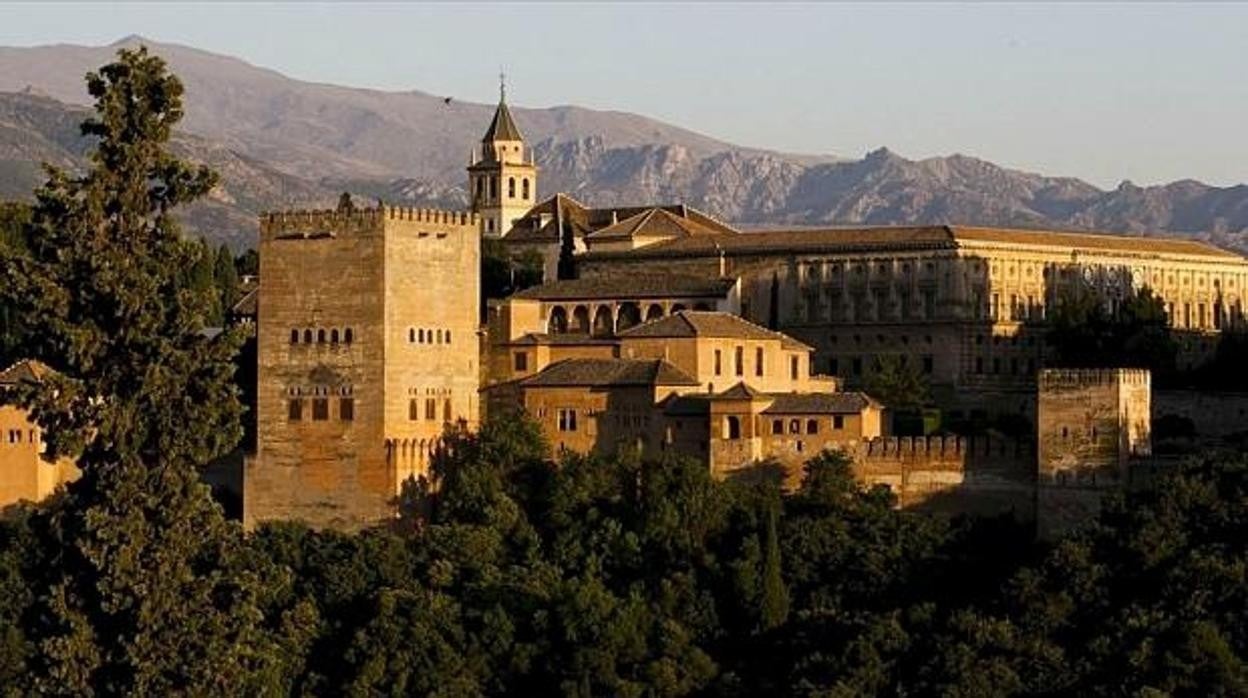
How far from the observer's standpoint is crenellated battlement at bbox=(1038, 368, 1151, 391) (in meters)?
55.3

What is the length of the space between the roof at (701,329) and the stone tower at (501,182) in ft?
144

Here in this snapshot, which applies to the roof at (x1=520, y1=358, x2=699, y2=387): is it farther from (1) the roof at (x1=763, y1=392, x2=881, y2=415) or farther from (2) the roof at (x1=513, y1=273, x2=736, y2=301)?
(2) the roof at (x1=513, y1=273, x2=736, y2=301)

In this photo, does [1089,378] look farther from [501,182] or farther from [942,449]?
[501,182]

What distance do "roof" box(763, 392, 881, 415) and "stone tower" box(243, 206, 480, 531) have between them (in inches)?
260

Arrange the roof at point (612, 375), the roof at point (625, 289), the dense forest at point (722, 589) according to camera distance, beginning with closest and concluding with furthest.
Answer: the dense forest at point (722, 589) < the roof at point (612, 375) < the roof at point (625, 289)

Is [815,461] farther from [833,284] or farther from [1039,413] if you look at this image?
[833,284]

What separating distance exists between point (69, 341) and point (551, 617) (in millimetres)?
28663

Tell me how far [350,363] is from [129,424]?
107 feet

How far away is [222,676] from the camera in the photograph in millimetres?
27000

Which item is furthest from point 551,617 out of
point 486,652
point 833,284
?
point 833,284

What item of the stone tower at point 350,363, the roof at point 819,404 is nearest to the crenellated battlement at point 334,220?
the stone tower at point 350,363

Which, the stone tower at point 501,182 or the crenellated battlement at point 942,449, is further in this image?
the stone tower at point 501,182

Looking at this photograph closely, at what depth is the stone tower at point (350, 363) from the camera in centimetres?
5931

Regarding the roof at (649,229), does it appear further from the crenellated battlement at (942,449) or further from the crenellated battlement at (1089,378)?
the crenellated battlement at (1089,378)
